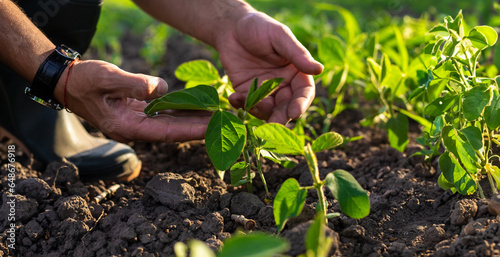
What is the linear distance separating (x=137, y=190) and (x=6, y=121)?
742mm

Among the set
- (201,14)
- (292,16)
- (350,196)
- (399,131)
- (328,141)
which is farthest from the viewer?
(292,16)

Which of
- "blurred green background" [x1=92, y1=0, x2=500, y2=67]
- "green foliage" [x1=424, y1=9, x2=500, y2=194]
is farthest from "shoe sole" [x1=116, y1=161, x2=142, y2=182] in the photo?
"blurred green background" [x1=92, y1=0, x2=500, y2=67]

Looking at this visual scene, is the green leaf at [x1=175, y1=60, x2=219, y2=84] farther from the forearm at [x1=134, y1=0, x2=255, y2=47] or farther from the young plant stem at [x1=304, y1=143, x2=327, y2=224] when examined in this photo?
the young plant stem at [x1=304, y1=143, x2=327, y2=224]

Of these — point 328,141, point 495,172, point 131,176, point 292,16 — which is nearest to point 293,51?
point 328,141

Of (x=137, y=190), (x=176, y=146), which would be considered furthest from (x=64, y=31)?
(x=137, y=190)

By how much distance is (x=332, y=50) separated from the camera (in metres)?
2.14

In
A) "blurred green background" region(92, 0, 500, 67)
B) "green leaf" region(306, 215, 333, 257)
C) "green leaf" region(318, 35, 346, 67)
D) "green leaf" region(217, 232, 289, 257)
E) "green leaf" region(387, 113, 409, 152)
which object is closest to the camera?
"green leaf" region(217, 232, 289, 257)

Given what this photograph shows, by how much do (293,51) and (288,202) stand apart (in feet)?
2.21

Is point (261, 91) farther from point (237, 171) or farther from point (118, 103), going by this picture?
point (118, 103)

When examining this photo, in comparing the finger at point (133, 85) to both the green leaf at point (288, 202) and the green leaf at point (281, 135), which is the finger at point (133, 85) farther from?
the green leaf at point (288, 202)

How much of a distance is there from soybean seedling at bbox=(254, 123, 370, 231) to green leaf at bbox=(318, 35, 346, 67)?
0.92 meters

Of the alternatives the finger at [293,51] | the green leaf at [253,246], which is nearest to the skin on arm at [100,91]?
the finger at [293,51]

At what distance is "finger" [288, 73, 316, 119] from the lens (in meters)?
1.60

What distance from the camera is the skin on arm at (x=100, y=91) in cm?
155
